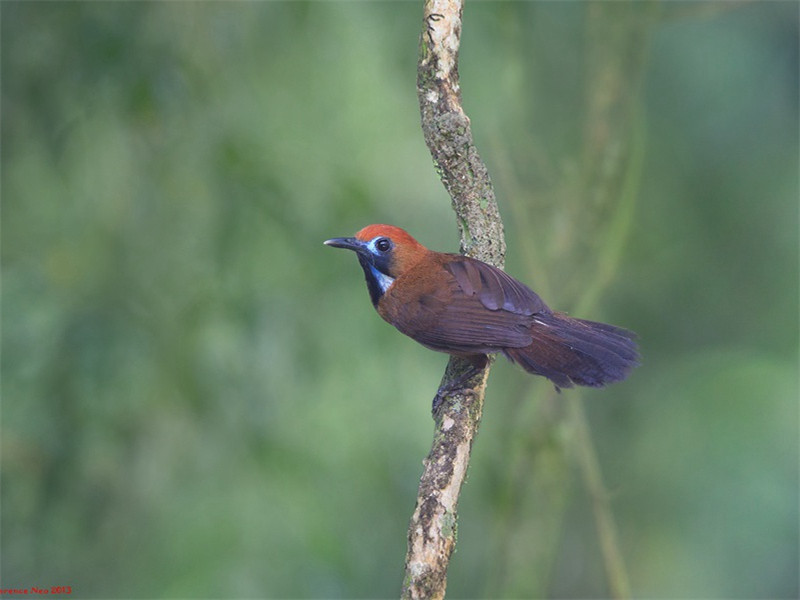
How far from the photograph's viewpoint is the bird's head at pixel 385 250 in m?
3.58

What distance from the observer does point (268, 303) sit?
14.1ft

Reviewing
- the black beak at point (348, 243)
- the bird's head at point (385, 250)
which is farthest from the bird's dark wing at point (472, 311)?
the black beak at point (348, 243)

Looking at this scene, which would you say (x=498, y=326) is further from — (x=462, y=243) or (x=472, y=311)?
(x=462, y=243)

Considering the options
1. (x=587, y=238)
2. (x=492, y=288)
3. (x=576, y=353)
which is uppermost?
(x=587, y=238)

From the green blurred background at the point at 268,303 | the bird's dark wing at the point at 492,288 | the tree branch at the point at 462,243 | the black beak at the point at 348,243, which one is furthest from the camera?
the green blurred background at the point at 268,303

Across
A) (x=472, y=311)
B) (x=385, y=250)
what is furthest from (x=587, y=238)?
(x=472, y=311)

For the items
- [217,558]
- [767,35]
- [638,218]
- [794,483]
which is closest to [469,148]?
[217,558]

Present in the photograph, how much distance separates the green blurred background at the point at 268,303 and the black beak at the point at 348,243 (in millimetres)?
599

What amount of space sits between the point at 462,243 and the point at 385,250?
20.2 inches

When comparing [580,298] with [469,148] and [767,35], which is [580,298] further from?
[767,35]

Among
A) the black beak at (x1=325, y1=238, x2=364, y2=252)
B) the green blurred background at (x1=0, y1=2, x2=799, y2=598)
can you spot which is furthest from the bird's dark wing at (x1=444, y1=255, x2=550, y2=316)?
the green blurred background at (x1=0, y1=2, x2=799, y2=598)

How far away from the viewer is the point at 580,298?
442 centimetres

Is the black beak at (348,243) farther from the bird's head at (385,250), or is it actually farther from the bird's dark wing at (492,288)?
the bird's dark wing at (492,288)

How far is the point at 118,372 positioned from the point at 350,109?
1.59 m
